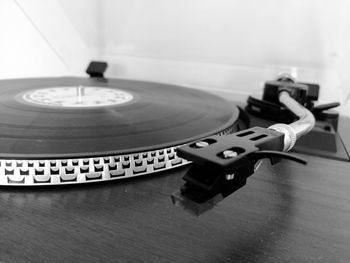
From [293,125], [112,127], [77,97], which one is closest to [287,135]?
[293,125]

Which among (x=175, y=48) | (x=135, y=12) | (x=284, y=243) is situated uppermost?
→ (x=135, y=12)

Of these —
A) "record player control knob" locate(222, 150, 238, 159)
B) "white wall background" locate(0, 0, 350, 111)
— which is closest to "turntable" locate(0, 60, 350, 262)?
"record player control knob" locate(222, 150, 238, 159)

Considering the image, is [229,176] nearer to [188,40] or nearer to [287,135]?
[287,135]

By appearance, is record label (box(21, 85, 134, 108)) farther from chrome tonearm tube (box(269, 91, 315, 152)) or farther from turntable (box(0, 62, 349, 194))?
chrome tonearm tube (box(269, 91, 315, 152))

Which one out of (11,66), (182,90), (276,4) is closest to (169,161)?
(182,90)

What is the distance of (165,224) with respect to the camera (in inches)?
12.6

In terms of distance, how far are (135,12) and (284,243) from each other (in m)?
1.06

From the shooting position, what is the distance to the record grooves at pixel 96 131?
14.5 inches

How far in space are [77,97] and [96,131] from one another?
0.29m

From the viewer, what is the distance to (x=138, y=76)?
1.22 meters

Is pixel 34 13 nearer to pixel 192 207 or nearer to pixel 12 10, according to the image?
pixel 12 10

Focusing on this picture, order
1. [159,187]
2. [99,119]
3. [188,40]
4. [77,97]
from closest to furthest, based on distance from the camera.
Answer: [159,187]
[99,119]
[77,97]
[188,40]

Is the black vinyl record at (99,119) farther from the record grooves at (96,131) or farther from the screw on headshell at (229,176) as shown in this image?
the screw on headshell at (229,176)

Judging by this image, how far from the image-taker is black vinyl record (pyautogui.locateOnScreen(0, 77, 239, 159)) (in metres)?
0.40
